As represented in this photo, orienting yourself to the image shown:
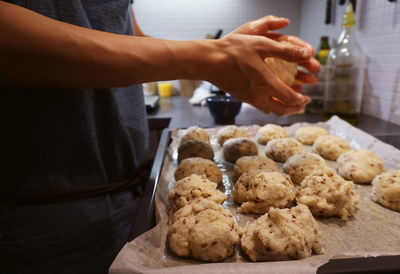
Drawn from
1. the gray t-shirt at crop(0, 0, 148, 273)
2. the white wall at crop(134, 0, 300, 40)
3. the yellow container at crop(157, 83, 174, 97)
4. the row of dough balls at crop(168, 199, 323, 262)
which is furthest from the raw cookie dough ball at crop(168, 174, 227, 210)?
the white wall at crop(134, 0, 300, 40)

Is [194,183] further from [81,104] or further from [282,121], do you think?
[282,121]

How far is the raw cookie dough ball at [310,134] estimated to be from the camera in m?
1.68

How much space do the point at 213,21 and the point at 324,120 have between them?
202 centimetres

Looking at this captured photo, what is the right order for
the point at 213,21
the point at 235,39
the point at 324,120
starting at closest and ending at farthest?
the point at 235,39 < the point at 324,120 < the point at 213,21

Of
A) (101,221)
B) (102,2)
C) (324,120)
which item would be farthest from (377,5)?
(101,221)

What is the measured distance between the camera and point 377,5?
72.1 inches

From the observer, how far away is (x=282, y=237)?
0.76m

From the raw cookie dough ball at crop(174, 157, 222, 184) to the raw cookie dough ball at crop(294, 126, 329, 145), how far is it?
0.71 metres

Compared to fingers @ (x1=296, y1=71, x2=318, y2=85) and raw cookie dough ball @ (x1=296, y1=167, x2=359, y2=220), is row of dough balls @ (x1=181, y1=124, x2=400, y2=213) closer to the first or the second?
raw cookie dough ball @ (x1=296, y1=167, x2=359, y2=220)

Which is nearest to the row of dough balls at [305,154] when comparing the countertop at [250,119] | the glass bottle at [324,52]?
the countertop at [250,119]

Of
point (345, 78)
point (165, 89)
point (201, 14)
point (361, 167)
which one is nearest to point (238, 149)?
point (361, 167)

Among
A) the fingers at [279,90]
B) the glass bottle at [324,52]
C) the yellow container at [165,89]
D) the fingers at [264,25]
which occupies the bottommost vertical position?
the yellow container at [165,89]

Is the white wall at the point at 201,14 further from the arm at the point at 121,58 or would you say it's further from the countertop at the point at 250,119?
the arm at the point at 121,58

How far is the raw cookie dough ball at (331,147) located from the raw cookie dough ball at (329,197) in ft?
1.47
